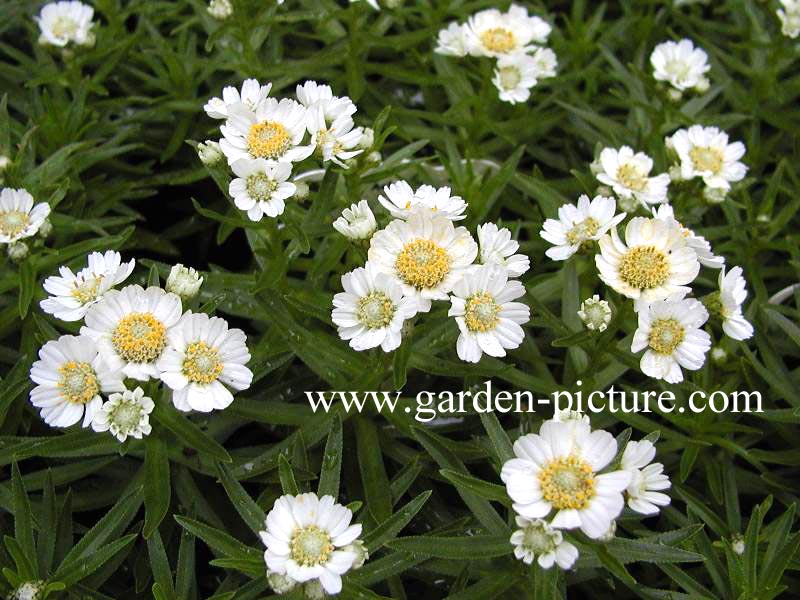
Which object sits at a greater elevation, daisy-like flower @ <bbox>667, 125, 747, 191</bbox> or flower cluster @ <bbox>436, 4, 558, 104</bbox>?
flower cluster @ <bbox>436, 4, 558, 104</bbox>

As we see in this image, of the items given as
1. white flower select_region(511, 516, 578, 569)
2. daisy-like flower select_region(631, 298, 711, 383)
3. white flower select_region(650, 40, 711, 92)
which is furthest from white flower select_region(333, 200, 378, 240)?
white flower select_region(650, 40, 711, 92)

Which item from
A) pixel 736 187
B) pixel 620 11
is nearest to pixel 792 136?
pixel 736 187

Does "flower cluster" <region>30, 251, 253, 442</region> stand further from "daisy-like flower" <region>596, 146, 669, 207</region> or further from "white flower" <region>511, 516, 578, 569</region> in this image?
"daisy-like flower" <region>596, 146, 669, 207</region>

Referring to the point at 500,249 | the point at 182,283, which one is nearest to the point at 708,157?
the point at 500,249

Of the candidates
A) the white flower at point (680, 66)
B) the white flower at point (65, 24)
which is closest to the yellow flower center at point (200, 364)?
the white flower at point (65, 24)

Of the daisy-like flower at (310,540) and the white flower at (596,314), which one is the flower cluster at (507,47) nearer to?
the white flower at (596,314)

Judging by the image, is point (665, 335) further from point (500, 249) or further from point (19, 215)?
point (19, 215)
